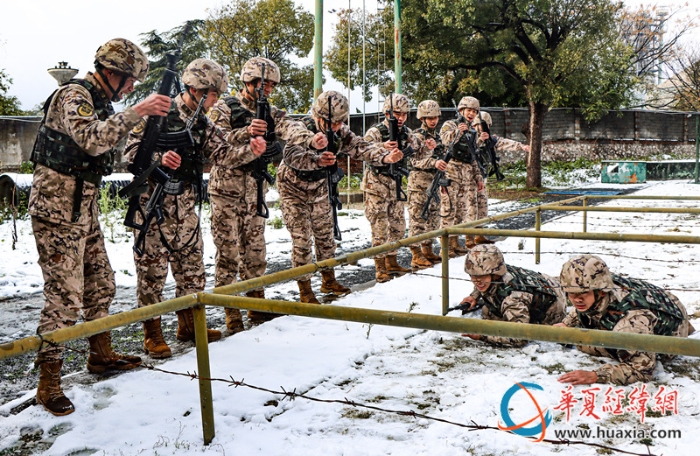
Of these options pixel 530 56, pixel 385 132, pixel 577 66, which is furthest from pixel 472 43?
pixel 385 132

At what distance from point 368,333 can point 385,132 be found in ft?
10.3

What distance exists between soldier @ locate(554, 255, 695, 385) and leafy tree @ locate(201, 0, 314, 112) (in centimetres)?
2824

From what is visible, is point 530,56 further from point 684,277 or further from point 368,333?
point 368,333

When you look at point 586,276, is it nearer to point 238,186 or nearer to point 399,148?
point 238,186

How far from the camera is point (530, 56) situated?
19.3m

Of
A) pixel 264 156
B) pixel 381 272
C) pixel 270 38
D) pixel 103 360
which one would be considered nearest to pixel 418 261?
pixel 381 272

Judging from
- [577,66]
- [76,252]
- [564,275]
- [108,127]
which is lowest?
[564,275]

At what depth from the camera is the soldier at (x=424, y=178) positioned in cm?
807

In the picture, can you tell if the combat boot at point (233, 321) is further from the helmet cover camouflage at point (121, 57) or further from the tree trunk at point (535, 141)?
the tree trunk at point (535, 141)

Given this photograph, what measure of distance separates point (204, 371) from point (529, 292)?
8.86 feet

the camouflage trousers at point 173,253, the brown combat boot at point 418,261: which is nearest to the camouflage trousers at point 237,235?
the camouflage trousers at point 173,253

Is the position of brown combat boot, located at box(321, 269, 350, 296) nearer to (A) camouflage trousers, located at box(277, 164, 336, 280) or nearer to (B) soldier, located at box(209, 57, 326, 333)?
(A) camouflage trousers, located at box(277, 164, 336, 280)

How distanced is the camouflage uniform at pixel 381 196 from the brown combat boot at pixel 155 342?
3.32 metres

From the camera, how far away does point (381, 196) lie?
24.4 feet
